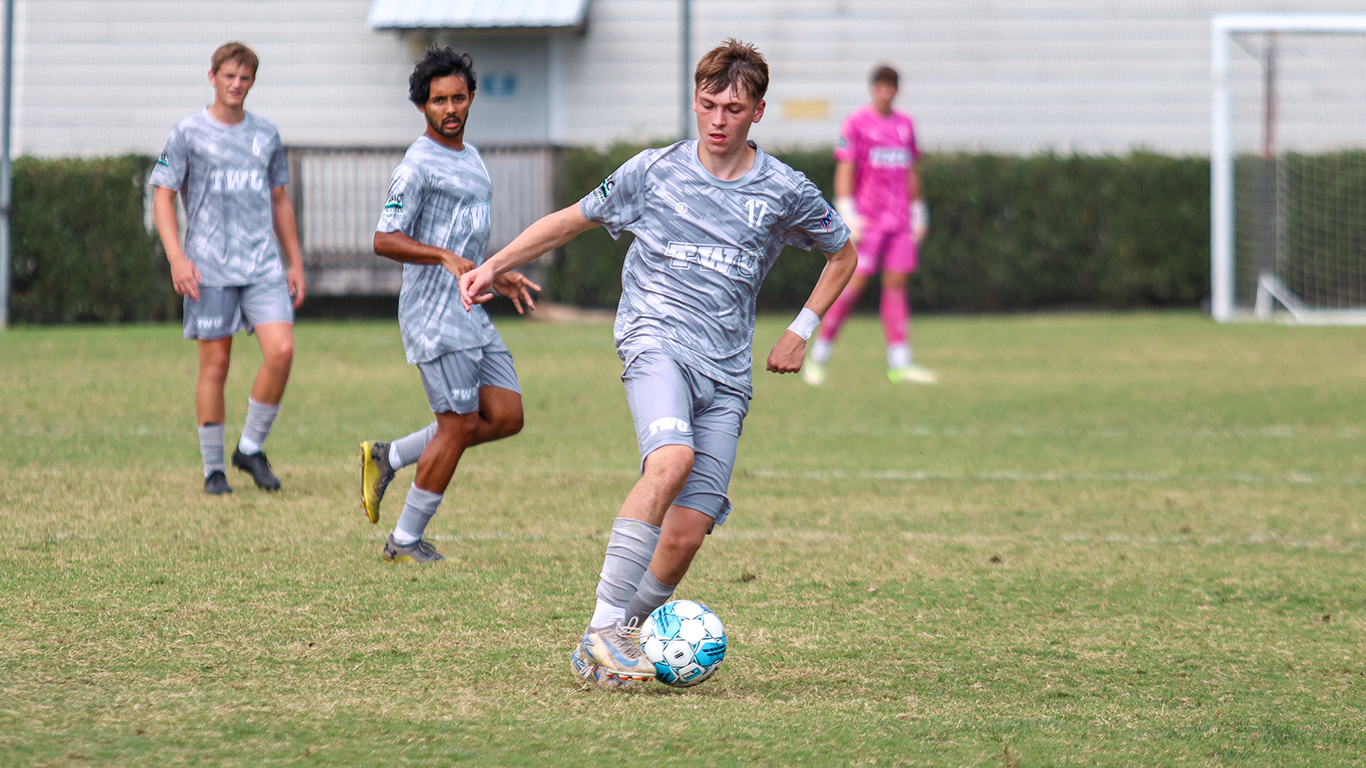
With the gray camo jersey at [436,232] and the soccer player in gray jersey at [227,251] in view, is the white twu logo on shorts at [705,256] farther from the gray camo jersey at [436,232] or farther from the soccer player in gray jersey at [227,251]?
the soccer player in gray jersey at [227,251]

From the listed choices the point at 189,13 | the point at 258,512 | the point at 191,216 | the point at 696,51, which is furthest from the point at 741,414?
the point at 189,13

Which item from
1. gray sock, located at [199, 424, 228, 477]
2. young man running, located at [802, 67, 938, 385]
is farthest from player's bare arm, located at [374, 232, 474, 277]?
young man running, located at [802, 67, 938, 385]

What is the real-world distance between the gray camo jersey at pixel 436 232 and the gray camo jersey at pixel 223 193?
5.79 feet

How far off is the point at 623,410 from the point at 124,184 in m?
8.22

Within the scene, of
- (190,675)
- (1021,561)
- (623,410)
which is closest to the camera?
(190,675)

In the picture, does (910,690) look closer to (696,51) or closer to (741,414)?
(741,414)

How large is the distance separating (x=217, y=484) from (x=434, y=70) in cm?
255

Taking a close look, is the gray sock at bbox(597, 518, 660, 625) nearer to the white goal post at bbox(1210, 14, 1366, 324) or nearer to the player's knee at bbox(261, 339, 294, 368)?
the player's knee at bbox(261, 339, 294, 368)

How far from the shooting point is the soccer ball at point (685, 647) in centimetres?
422

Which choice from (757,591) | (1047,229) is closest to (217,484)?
(757,591)

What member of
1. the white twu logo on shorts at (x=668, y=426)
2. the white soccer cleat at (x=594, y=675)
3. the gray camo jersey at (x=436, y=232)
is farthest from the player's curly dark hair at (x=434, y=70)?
the white soccer cleat at (x=594, y=675)

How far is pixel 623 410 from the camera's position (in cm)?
1084

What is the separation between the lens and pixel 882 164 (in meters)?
12.7

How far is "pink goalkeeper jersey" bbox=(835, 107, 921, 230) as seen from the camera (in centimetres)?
1270
